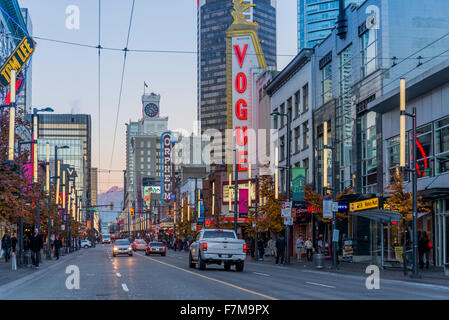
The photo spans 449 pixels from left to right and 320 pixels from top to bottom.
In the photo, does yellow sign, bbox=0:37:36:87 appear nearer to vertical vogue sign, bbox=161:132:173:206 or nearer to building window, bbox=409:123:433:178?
building window, bbox=409:123:433:178

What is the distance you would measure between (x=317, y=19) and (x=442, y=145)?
11642cm

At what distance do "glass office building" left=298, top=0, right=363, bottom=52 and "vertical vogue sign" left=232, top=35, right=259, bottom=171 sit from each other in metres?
50.4

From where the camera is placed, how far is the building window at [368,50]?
44.2 metres

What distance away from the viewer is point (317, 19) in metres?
148

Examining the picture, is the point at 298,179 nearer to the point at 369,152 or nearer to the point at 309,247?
the point at 309,247

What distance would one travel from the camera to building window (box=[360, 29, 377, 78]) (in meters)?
44.2

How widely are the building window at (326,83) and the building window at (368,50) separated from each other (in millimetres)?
7893

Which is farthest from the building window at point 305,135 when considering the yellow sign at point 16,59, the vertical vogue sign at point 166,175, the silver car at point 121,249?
the vertical vogue sign at point 166,175

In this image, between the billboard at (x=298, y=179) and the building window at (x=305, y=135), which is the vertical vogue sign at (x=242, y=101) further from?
the billboard at (x=298, y=179)

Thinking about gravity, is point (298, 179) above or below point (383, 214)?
above

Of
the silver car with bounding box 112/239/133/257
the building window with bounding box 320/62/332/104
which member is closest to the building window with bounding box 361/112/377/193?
the building window with bounding box 320/62/332/104

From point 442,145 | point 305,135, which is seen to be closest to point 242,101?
point 305,135
